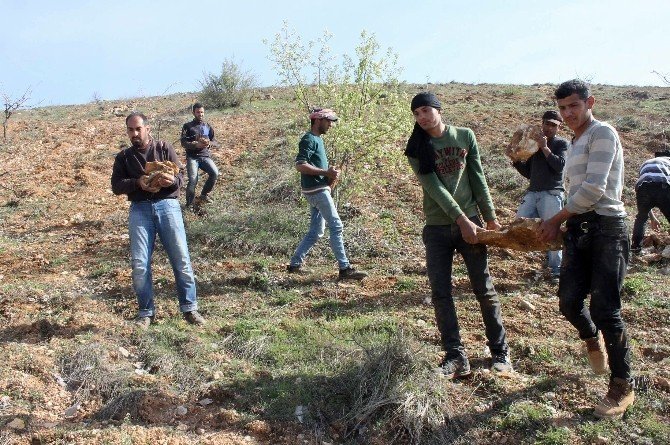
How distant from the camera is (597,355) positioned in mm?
3629

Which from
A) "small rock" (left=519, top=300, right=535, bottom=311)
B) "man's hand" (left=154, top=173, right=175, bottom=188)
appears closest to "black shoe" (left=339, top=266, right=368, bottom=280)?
"small rock" (left=519, top=300, right=535, bottom=311)

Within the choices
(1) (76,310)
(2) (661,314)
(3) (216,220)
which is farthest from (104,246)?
(2) (661,314)

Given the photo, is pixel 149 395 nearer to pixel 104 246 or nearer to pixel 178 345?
pixel 178 345

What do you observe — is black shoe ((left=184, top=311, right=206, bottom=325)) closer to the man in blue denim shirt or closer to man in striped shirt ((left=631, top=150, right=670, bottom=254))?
the man in blue denim shirt

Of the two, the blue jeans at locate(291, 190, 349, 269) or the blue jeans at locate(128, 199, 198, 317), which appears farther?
the blue jeans at locate(291, 190, 349, 269)

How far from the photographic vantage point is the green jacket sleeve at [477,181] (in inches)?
154

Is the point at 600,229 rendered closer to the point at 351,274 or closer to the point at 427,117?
the point at 427,117

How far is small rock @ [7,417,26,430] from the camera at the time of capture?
3309mm

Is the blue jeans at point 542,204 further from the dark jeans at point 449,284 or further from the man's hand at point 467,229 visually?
the man's hand at point 467,229

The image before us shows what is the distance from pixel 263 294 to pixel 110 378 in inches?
84.9

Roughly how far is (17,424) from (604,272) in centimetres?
340

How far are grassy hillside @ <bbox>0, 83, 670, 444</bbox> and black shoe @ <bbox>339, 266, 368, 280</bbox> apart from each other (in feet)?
0.44

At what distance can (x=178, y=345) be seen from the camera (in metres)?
4.48

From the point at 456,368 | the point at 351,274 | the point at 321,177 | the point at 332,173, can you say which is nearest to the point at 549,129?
the point at 332,173
